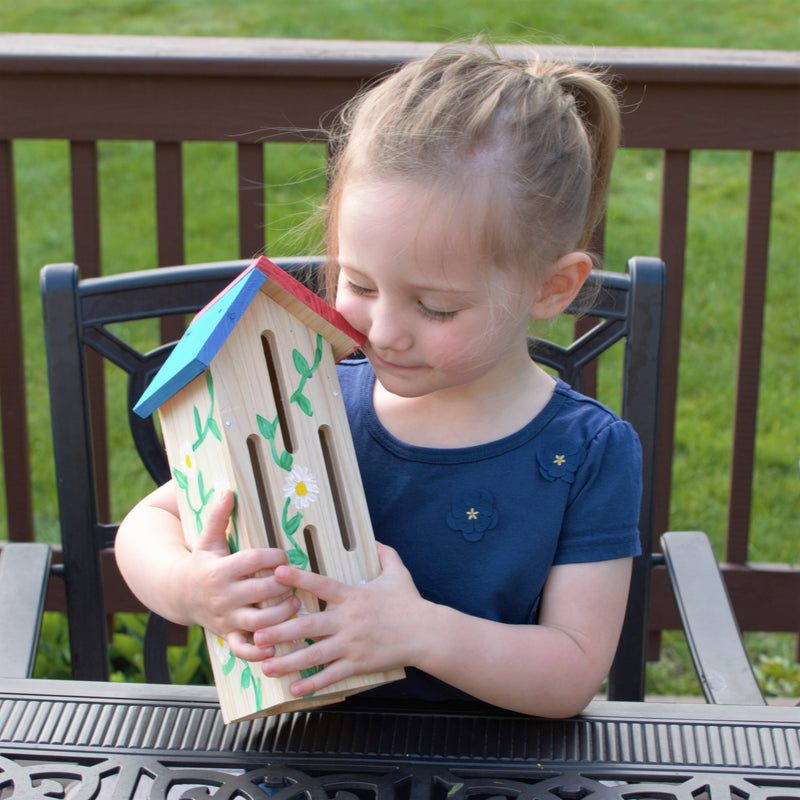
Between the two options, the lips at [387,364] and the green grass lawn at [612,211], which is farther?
the green grass lawn at [612,211]

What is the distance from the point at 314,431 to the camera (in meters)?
1.05

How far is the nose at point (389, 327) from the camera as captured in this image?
108 cm

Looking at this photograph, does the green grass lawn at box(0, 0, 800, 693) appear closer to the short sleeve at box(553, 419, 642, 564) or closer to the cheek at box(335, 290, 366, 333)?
the cheek at box(335, 290, 366, 333)

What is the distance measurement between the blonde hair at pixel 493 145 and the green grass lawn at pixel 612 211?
378mm

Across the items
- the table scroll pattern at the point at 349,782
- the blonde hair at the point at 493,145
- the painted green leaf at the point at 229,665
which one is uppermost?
the blonde hair at the point at 493,145

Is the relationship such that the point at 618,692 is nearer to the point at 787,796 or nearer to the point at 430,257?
the point at 787,796

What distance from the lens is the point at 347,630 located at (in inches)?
39.2

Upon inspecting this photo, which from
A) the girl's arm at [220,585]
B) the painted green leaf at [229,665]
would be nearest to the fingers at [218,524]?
the girl's arm at [220,585]

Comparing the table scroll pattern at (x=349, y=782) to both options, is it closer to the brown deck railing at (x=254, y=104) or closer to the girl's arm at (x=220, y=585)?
the girl's arm at (x=220, y=585)

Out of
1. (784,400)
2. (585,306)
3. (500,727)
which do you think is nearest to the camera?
(500,727)

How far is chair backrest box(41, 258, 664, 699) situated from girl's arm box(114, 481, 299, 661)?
37cm

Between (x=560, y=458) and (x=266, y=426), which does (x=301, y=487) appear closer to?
(x=266, y=426)

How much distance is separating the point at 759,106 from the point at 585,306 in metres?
1.10

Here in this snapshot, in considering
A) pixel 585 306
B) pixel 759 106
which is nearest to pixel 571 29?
pixel 759 106
